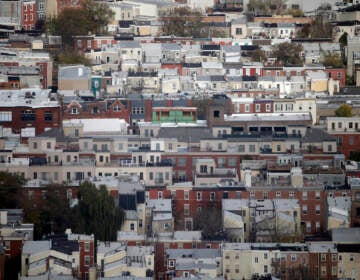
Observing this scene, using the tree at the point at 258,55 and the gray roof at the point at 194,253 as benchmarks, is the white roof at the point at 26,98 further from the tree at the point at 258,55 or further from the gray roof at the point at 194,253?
the gray roof at the point at 194,253

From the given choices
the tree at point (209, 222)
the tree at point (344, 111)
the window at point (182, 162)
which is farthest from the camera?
the tree at point (344, 111)

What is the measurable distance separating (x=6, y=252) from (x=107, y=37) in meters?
26.1

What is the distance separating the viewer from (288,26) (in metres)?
79.6

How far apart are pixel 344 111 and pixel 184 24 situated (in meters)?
15.4

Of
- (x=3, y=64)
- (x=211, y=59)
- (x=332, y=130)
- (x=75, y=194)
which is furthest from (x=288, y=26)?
(x=75, y=194)

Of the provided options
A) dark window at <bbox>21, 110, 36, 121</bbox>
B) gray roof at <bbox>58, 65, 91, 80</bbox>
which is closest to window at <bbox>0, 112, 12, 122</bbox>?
dark window at <bbox>21, 110, 36, 121</bbox>

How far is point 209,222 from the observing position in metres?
53.2

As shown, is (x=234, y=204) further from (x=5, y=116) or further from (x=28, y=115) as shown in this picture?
(x=5, y=116)

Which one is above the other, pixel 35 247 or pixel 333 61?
pixel 333 61

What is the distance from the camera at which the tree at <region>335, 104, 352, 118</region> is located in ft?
212

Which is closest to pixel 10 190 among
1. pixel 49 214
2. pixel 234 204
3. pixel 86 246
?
pixel 49 214

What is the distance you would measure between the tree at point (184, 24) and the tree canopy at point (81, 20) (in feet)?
6.13

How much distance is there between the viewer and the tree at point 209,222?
2066 inches

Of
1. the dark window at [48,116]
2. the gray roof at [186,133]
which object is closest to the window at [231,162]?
the gray roof at [186,133]
